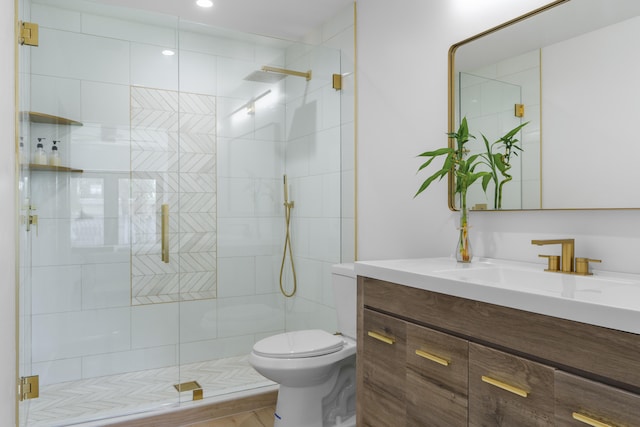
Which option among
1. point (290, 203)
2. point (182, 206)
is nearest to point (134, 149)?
point (182, 206)

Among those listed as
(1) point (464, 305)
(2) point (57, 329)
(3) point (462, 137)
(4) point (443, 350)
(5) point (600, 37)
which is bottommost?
(2) point (57, 329)

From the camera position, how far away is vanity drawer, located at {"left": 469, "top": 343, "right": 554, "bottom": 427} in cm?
105

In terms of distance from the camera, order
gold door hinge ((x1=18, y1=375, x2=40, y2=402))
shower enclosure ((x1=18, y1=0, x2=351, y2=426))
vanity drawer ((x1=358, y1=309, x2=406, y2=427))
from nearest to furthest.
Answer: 1. vanity drawer ((x1=358, y1=309, x2=406, y2=427))
2. gold door hinge ((x1=18, y1=375, x2=40, y2=402))
3. shower enclosure ((x1=18, y1=0, x2=351, y2=426))

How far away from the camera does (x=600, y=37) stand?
58.0 inches

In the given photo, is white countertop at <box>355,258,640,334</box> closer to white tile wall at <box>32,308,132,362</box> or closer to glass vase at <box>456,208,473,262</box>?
glass vase at <box>456,208,473,262</box>

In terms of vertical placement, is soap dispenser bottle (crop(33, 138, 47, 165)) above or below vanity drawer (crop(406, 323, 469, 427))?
above

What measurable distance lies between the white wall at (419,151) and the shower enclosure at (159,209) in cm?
41

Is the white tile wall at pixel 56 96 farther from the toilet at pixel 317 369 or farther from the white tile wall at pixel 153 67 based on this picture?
the toilet at pixel 317 369

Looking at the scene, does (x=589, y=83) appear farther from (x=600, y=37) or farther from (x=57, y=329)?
(x=57, y=329)

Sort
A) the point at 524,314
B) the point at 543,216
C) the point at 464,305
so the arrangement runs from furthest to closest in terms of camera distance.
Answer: the point at 543,216, the point at 464,305, the point at 524,314

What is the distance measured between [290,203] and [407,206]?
0.78m

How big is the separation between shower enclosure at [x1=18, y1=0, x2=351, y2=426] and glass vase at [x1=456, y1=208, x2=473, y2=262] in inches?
44.8

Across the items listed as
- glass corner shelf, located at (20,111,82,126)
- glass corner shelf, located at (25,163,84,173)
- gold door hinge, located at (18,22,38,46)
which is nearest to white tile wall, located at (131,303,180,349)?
glass corner shelf, located at (25,163,84,173)

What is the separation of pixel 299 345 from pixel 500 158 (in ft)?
4.10
